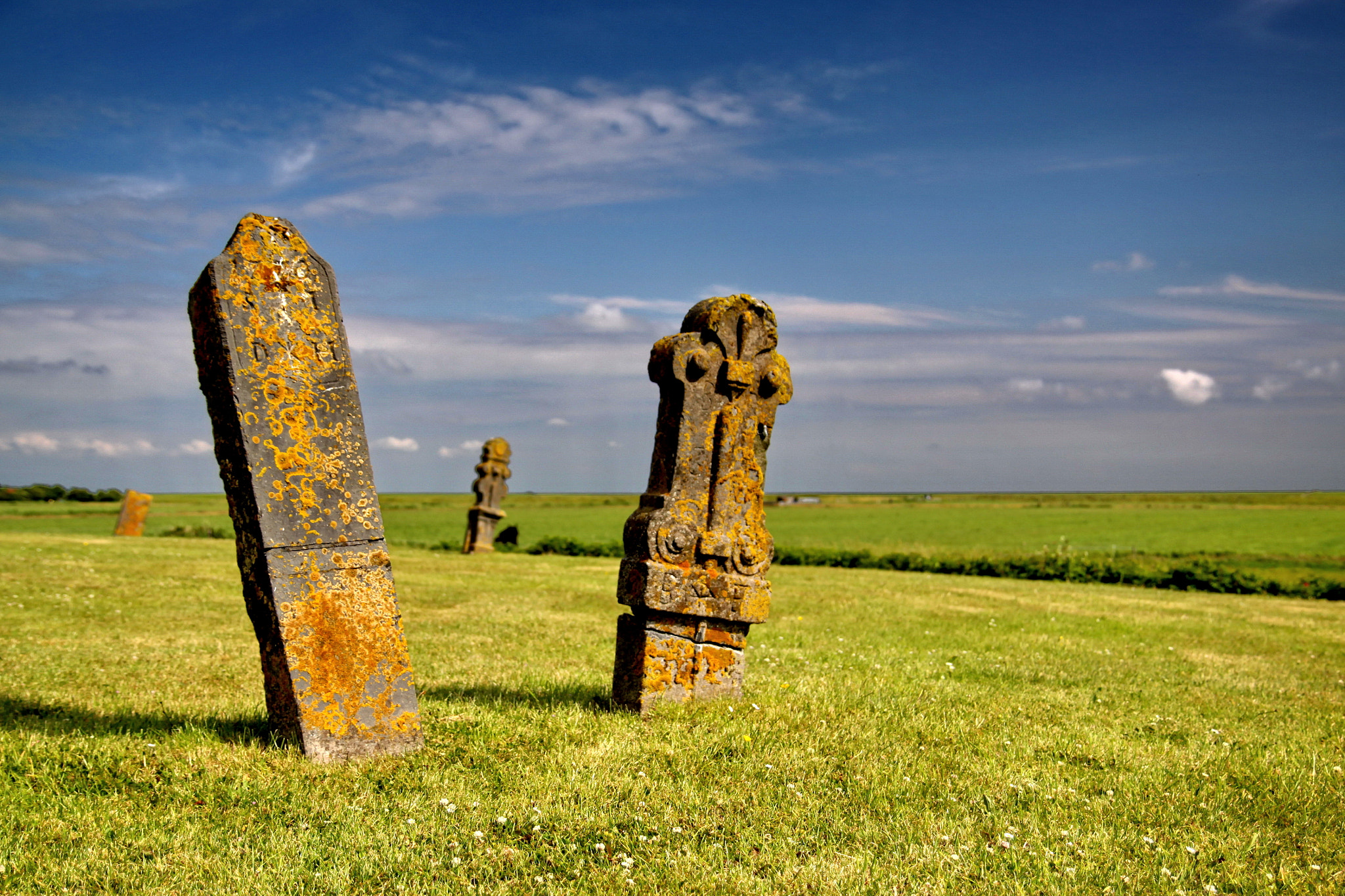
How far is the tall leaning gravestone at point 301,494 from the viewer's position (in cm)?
601

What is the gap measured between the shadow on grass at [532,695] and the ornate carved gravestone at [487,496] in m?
22.4

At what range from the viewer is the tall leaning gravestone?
6012mm

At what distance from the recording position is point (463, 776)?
19.1 feet

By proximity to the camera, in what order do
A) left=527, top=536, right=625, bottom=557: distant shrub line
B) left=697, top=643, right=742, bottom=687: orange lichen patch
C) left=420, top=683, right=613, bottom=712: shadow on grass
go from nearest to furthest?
1. left=697, top=643, right=742, bottom=687: orange lichen patch
2. left=420, top=683, right=613, bottom=712: shadow on grass
3. left=527, top=536, right=625, bottom=557: distant shrub line

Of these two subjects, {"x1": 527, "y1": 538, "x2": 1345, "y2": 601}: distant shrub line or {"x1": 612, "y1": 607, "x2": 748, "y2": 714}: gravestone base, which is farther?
{"x1": 527, "y1": 538, "x2": 1345, "y2": 601}: distant shrub line

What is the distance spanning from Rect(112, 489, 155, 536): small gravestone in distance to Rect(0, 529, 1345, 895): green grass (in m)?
22.9

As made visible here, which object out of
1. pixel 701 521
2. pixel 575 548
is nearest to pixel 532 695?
pixel 701 521

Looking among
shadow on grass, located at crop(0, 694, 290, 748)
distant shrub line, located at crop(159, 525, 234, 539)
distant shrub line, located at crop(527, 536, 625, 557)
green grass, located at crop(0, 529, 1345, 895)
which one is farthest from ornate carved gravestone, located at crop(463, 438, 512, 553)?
shadow on grass, located at crop(0, 694, 290, 748)

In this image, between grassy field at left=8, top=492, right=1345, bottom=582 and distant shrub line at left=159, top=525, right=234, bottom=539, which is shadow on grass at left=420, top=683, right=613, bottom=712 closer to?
grassy field at left=8, top=492, right=1345, bottom=582

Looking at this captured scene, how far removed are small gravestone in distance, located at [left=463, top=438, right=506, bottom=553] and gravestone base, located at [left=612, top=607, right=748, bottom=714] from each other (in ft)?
78.3

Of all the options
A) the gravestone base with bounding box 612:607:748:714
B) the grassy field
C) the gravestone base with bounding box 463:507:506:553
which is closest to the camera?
the gravestone base with bounding box 612:607:748:714

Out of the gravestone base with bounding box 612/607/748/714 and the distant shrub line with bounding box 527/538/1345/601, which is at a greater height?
the gravestone base with bounding box 612/607/748/714

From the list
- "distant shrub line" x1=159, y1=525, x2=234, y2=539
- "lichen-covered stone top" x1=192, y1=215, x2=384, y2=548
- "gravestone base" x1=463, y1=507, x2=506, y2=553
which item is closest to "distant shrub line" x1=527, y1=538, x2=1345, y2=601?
"gravestone base" x1=463, y1=507, x2=506, y2=553

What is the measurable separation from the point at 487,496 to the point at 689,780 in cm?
2634
